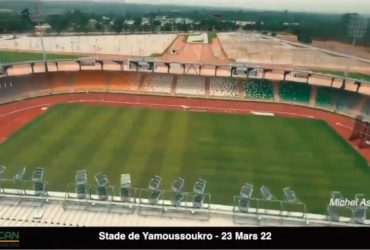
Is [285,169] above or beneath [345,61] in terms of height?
beneath

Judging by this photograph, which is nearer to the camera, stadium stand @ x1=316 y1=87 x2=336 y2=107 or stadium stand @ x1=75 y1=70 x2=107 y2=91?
stadium stand @ x1=316 y1=87 x2=336 y2=107

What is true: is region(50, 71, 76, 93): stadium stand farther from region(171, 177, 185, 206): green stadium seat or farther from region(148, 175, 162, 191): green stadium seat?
region(171, 177, 185, 206): green stadium seat

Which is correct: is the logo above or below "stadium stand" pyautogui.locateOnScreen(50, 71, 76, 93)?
above

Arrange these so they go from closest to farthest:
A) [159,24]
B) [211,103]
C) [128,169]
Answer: [128,169] < [211,103] < [159,24]

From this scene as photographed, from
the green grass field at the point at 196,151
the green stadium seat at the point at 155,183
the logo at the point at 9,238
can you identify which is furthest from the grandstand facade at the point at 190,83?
the logo at the point at 9,238

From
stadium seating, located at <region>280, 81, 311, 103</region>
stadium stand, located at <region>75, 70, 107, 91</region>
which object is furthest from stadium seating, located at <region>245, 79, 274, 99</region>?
stadium stand, located at <region>75, 70, 107, 91</region>

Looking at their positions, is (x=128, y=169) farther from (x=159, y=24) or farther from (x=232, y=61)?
(x=159, y=24)

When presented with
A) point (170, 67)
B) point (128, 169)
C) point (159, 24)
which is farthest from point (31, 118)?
point (159, 24)
